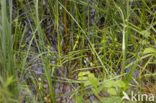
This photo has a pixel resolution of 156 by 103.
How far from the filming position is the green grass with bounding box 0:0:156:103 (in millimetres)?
A: 1062

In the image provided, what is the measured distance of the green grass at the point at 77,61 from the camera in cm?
106

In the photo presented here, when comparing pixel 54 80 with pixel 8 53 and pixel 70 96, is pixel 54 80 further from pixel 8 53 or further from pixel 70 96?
pixel 8 53

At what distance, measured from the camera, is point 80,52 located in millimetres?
1540

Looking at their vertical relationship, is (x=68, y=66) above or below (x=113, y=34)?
below

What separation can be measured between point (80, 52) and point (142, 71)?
1.53 ft

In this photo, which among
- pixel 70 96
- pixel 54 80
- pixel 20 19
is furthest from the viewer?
pixel 20 19

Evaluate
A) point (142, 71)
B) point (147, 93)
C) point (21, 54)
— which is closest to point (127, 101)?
point (147, 93)

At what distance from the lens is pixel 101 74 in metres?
1.36

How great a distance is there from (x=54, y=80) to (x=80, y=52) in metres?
0.32

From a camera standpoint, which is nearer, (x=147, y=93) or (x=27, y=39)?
(x=147, y=93)

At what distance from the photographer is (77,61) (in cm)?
151

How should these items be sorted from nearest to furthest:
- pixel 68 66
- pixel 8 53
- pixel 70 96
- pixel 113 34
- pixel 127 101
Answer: pixel 8 53 → pixel 127 101 → pixel 70 96 → pixel 68 66 → pixel 113 34

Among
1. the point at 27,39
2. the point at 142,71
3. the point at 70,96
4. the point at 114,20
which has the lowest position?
the point at 70,96

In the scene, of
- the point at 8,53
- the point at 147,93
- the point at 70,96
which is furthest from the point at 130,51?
the point at 8,53
